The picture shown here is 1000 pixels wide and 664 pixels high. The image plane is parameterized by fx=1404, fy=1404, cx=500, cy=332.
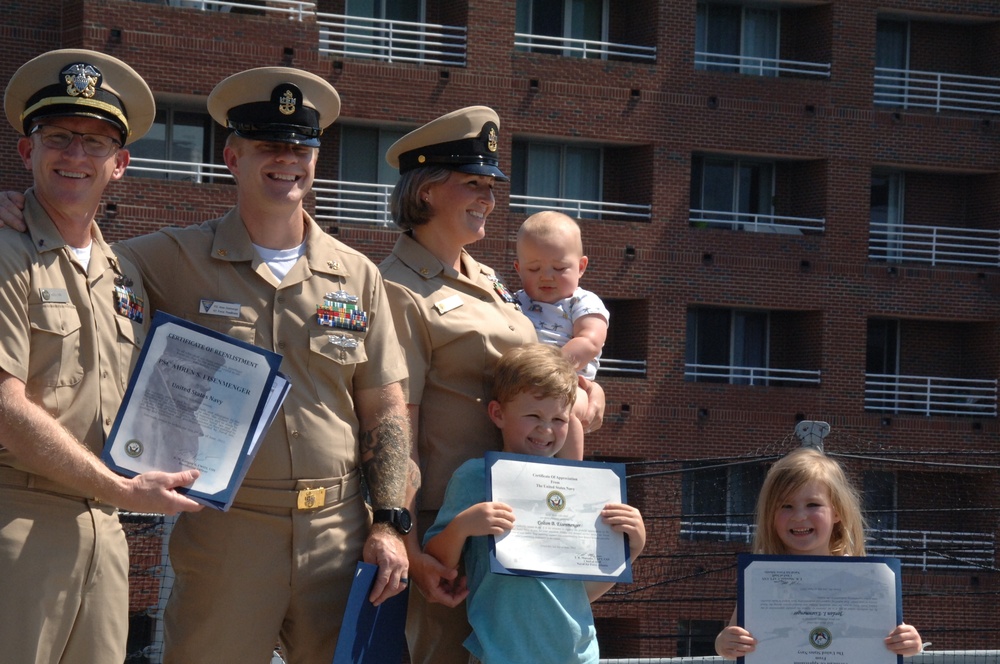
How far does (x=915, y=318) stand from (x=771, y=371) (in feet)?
10.9

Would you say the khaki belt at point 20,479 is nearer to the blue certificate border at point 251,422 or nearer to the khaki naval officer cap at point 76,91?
the blue certificate border at point 251,422

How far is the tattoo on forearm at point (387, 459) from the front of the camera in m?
4.76

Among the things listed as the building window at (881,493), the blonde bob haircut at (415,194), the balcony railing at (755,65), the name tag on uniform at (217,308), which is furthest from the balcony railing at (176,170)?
the name tag on uniform at (217,308)

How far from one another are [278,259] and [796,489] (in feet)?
6.97

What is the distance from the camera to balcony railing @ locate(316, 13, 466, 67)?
24500mm

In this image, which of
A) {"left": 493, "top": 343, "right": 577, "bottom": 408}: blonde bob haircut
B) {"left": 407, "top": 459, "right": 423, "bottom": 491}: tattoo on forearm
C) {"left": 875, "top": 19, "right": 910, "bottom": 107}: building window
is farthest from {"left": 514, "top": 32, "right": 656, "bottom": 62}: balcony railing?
{"left": 407, "top": 459, "right": 423, "bottom": 491}: tattoo on forearm

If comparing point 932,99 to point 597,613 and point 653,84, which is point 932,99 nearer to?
point 653,84

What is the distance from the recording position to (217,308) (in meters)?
4.68

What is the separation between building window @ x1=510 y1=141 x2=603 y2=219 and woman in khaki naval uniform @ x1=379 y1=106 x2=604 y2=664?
20.8 m

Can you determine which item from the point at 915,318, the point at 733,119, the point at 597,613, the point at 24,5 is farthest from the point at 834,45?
the point at 24,5

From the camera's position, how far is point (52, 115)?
438 cm

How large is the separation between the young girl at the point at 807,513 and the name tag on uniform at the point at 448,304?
4.59ft

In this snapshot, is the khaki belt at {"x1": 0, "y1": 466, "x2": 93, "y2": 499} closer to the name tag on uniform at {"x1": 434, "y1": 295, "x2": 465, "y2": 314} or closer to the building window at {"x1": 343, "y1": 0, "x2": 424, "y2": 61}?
the name tag on uniform at {"x1": 434, "y1": 295, "x2": 465, "y2": 314}

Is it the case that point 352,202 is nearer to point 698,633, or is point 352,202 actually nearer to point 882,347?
point 698,633
